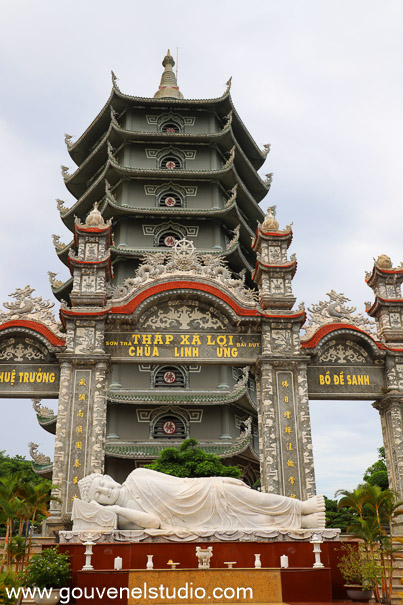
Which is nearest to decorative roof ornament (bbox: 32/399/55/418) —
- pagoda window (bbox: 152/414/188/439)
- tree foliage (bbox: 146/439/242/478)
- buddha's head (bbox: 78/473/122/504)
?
pagoda window (bbox: 152/414/188/439)

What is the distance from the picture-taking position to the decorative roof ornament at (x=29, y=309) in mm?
16625

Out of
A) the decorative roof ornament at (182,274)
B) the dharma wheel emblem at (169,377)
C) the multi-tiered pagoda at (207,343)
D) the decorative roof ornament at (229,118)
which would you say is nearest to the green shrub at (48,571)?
the multi-tiered pagoda at (207,343)

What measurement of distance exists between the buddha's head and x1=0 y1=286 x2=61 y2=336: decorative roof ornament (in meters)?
5.92

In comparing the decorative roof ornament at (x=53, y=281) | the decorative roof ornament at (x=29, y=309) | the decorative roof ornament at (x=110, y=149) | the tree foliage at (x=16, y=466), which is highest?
the decorative roof ornament at (x=110, y=149)

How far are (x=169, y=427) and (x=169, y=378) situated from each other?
1.97m

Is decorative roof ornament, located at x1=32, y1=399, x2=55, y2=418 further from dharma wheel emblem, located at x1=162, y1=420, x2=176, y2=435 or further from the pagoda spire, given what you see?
the pagoda spire

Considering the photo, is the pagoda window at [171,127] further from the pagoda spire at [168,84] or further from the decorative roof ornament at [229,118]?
the decorative roof ornament at [229,118]

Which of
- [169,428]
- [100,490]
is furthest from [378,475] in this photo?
[100,490]

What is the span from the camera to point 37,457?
24.1 m

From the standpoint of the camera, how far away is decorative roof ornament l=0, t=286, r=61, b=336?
54.5ft

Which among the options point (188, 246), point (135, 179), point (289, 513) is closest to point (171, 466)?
point (188, 246)

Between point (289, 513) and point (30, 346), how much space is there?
27.5 ft

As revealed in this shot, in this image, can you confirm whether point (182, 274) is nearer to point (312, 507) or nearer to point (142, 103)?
point (312, 507)

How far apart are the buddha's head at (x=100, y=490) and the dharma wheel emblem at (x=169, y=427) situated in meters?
13.2
